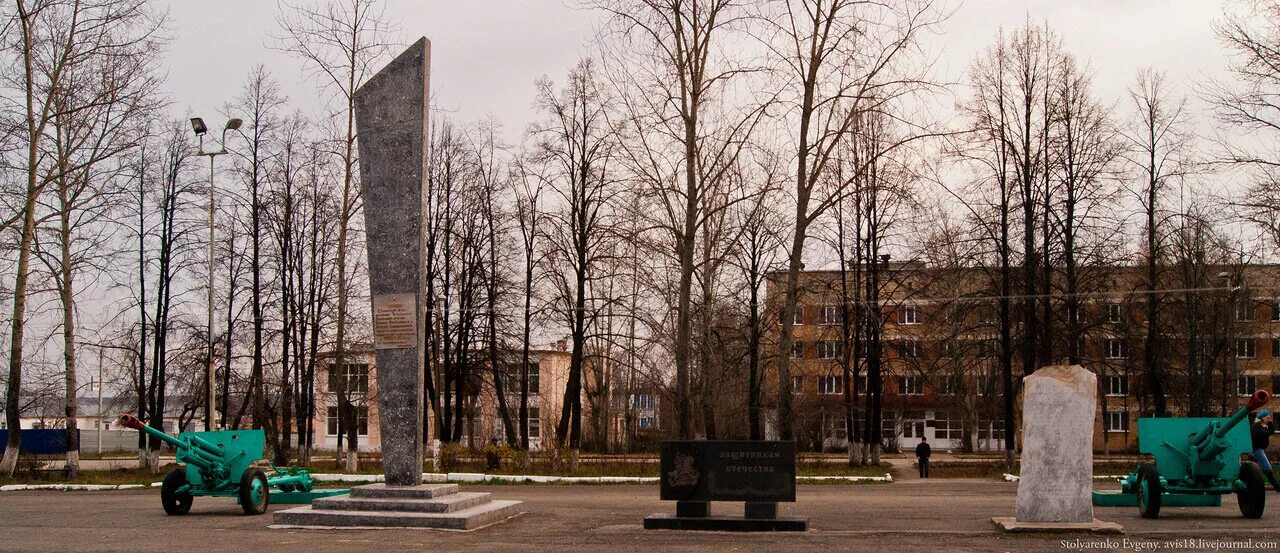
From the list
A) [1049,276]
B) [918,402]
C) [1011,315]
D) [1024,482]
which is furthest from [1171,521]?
[918,402]

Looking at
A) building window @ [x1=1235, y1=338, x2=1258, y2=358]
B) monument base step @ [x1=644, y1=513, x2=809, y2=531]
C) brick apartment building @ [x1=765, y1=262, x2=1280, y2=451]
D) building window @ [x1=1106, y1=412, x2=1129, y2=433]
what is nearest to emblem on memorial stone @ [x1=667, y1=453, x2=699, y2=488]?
monument base step @ [x1=644, y1=513, x2=809, y2=531]

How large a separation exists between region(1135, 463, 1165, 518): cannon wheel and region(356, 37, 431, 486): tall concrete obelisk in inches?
373

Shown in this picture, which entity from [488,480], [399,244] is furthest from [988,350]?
[399,244]

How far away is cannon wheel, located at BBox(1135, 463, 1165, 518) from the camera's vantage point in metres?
14.2

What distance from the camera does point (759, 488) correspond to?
1334cm

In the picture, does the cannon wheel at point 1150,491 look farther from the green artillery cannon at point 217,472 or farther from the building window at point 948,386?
the building window at point 948,386

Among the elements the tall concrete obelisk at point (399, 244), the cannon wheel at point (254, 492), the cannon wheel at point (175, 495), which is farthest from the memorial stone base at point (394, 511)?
the cannon wheel at point (175, 495)

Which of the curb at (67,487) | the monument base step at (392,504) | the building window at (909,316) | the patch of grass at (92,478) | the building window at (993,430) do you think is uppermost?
the building window at (909,316)

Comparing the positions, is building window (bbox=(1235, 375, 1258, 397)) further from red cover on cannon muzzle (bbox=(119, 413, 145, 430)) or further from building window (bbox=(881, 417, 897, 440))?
red cover on cannon muzzle (bbox=(119, 413, 145, 430))

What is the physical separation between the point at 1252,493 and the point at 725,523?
Result: 6808 millimetres

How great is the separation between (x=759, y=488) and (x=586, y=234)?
19.6 metres

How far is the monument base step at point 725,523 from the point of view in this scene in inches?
524

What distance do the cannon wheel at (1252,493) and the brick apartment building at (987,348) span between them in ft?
48.1

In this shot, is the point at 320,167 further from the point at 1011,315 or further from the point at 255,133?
the point at 1011,315
